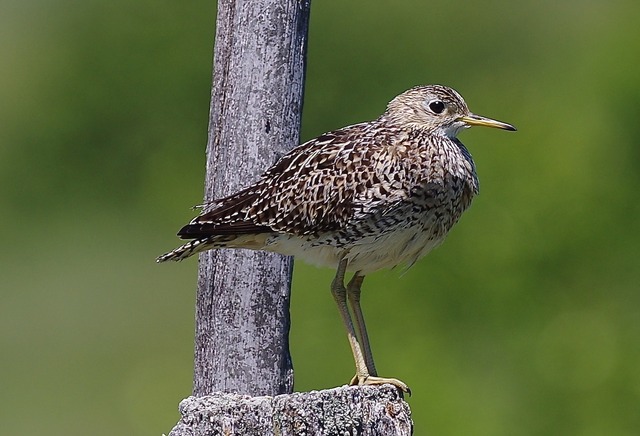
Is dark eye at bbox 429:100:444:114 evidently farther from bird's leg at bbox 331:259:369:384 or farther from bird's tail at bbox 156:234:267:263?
bird's tail at bbox 156:234:267:263

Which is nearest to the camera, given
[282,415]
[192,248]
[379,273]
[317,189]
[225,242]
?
[282,415]

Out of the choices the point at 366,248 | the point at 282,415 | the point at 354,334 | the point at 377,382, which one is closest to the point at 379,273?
the point at 354,334

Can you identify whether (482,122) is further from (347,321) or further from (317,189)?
(347,321)

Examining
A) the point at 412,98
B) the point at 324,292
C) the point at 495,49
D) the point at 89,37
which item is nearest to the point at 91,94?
the point at 89,37

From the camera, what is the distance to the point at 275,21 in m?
9.68

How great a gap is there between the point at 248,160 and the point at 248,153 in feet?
0.18

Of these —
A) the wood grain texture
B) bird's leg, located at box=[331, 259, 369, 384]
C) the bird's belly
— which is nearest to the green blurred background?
bird's leg, located at box=[331, 259, 369, 384]

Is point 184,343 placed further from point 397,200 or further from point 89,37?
point 397,200

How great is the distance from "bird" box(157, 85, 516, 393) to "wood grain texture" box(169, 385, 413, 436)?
5.23 ft

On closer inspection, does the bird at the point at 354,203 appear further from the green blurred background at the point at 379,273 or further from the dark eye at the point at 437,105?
the green blurred background at the point at 379,273

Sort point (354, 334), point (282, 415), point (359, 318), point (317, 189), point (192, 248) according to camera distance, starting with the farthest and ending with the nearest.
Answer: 1. point (359, 318)
2. point (354, 334)
3. point (317, 189)
4. point (192, 248)
5. point (282, 415)

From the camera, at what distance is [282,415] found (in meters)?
7.89

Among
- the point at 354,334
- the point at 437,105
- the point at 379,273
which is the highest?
the point at 437,105

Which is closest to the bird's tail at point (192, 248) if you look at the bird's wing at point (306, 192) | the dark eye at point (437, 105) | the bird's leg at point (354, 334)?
the bird's wing at point (306, 192)
